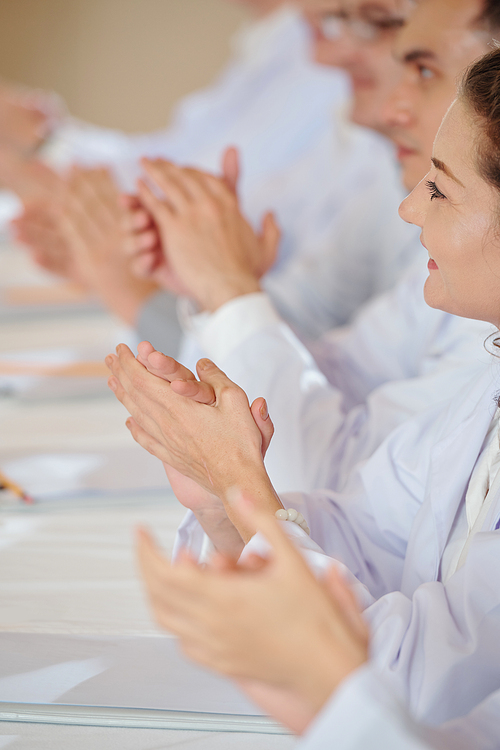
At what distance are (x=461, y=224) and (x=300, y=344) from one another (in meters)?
0.35

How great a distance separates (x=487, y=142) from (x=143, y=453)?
499 millimetres

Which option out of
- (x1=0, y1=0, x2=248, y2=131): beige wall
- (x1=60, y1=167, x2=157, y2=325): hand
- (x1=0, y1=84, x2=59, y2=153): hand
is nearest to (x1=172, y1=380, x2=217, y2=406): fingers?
(x1=60, y1=167, x2=157, y2=325): hand

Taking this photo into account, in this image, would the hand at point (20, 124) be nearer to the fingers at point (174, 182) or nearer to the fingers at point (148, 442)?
the fingers at point (174, 182)

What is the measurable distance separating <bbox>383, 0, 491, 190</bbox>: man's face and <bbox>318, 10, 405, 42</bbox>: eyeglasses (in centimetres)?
22

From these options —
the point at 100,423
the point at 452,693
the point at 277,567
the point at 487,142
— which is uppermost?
the point at 487,142

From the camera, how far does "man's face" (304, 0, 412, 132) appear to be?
39.1 inches

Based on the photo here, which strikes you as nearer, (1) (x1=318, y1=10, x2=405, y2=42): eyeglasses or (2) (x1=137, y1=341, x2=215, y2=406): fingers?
(2) (x1=137, y1=341, x2=215, y2=406): fingers

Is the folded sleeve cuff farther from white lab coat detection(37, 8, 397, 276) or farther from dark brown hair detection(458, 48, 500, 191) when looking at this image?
white lab coat detection(37, 8, 397, 276)

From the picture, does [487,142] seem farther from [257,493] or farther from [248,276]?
[248,276]

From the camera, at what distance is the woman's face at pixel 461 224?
0.44 meters

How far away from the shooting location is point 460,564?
47 centimetres

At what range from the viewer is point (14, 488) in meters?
0.71

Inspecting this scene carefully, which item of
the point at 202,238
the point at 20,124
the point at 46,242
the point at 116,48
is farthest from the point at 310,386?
the point at 116,48

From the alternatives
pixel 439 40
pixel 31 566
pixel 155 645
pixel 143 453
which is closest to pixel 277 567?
pixel 155 645
